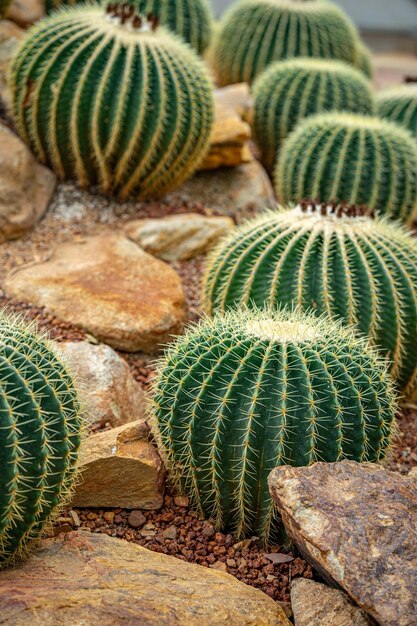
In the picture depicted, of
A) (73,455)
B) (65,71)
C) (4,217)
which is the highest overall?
(65,71)

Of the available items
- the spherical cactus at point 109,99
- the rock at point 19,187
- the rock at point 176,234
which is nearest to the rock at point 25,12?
the spherical cactus at point 109,99

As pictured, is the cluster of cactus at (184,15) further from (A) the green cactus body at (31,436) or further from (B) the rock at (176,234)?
(A) the green cactus body at (31,436)

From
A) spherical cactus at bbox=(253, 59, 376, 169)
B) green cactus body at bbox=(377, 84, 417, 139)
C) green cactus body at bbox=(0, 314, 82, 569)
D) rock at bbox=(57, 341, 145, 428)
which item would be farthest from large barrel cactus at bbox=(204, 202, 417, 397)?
green cactus body at bbox=(377, 84, 417, 139)

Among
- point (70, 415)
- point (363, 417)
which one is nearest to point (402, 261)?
point (363, 417)

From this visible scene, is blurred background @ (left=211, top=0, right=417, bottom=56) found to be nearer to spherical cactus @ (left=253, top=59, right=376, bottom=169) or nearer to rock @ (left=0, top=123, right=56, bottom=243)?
spherical cactus @ (left=253, top=59, right=376, bottom=169)

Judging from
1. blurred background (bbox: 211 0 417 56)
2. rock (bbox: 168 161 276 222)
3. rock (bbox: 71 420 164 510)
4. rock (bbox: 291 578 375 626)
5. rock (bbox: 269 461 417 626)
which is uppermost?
rock (bbox: 269 461 417 626)

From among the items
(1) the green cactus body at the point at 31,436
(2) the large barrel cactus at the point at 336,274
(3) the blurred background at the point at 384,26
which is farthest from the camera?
(3) the blurred background at the point at 384,26

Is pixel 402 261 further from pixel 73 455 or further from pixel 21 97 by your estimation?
pixel 21 97
